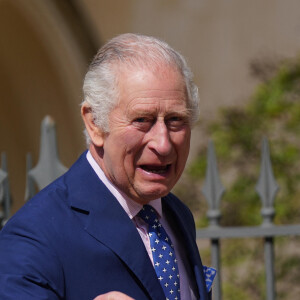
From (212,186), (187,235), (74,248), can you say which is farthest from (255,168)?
(74,248)

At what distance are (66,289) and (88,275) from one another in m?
0.06

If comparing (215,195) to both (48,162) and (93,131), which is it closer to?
(48,162)

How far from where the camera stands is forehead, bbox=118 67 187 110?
6.31 feet

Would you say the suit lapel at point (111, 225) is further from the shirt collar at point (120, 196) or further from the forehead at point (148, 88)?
the forehead at point (148, 88)

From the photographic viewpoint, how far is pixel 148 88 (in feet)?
6.30

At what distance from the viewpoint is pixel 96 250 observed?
6.28 feet

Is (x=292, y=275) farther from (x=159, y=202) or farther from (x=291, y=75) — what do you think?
(x=159, y=202)

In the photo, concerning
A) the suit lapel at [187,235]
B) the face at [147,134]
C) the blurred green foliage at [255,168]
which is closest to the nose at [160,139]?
the face at [147,134]

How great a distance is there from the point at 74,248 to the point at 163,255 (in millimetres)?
259

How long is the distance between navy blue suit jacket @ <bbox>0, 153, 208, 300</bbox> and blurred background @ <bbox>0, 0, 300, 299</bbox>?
3058 millimetres

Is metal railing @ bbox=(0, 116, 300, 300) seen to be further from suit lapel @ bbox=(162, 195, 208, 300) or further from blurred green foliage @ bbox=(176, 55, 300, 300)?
blurred green foliage @ bbox=(176, 55, 300, 300)

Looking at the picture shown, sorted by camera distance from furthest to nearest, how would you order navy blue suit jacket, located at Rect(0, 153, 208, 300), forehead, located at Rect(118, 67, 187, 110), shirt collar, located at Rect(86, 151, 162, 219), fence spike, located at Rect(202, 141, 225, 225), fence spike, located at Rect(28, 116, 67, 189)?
fence spike, located at Rect(202, 141, 225, 225)
fence spike, located at Rect(28, 116, 67, 189)
shirt collar, located at Rect(86, 151, 162, 219)
forehead, located at Rect(118, 67, 187, 110)
navy blue suit jacket, located at Rect(0, 153, 208, 300)

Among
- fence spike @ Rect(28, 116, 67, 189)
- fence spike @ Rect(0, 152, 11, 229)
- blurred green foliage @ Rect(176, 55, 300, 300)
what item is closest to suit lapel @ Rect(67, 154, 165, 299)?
fence spike @ Rect(28, 116, 67, 189)

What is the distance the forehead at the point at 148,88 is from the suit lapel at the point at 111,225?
223mm
